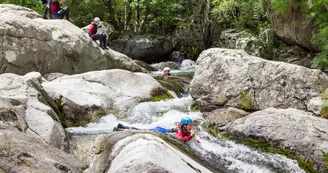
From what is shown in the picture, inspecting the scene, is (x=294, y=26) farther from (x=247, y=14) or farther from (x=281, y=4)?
(x=247, y=14)

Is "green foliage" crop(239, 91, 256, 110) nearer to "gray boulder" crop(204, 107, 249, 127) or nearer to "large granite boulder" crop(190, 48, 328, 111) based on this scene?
"large granite boulder" crop(190, 48, 328, 111)

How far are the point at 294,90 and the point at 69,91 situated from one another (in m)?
6.30

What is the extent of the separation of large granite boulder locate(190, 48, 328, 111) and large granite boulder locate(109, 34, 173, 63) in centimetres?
1323

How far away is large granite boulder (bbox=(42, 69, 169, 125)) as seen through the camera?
27.7 ft

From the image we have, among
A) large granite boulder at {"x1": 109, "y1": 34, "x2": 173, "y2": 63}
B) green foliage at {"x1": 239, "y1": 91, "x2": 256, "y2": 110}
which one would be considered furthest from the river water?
large granite boulder at {"x1": 109, "y1": 34, "x2": 173, "y2": 63}

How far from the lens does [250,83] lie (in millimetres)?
9297

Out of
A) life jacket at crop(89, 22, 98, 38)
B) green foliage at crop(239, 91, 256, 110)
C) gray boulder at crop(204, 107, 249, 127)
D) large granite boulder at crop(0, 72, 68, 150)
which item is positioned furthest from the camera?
life jacket at crop(89, 22, 98, 38)

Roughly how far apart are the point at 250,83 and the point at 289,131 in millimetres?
2641

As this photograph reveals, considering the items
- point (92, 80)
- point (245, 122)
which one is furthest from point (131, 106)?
point (245, 122)

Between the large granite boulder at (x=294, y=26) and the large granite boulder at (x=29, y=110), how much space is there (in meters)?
11.3

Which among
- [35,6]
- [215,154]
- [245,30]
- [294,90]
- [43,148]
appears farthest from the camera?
[35,6]

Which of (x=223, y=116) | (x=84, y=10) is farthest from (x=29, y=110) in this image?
(x=84, y=10)

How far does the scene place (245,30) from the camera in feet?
65.1

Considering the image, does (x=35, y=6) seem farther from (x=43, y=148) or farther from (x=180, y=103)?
(x=43, y=148)
